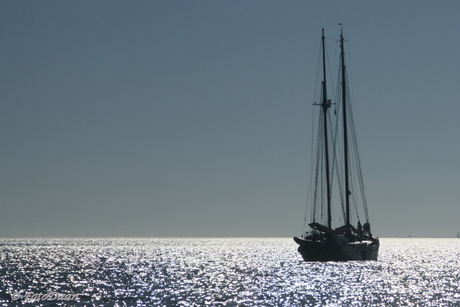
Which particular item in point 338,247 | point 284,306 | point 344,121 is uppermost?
point 344,121

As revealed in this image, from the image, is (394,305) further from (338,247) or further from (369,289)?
(338,247)

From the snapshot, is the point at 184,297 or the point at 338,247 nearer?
the point at 184,297

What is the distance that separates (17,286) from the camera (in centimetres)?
8062

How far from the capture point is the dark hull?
109 meters

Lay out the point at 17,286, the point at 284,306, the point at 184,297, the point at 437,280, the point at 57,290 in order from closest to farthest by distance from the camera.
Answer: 1. the point at 284,306
2. the point at 184,297
3. the point at 57,290
4. the point at 17,286
5. the point at 437,280

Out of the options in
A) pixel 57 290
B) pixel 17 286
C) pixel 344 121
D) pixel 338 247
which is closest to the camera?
pixel 57 290

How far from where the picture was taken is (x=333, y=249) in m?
109

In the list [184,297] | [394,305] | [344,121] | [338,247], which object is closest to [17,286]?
[184,297]

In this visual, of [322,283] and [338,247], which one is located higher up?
[338,247]

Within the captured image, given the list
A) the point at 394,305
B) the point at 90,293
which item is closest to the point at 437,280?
the point at 394,305

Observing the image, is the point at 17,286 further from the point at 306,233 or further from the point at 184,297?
the point at 306,233

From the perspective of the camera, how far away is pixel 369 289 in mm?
77750

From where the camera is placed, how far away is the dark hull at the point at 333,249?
357 ft

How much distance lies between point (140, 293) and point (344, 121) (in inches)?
2433
